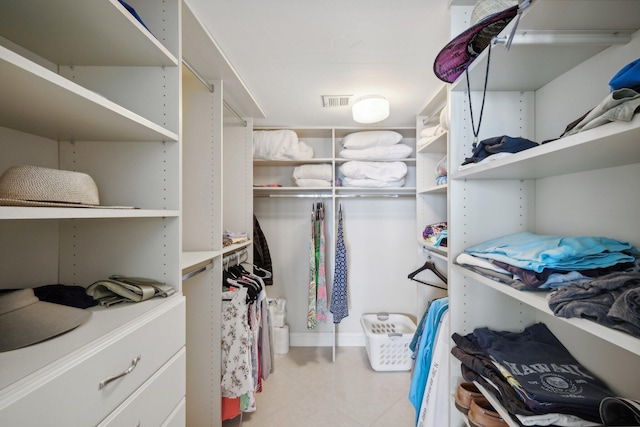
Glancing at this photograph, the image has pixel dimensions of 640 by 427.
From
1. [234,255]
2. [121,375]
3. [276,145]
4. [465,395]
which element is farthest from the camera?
[276,145]

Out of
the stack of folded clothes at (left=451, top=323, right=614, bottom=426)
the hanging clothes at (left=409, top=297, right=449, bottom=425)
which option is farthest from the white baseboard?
the stack of folded clothes at (left=451, top=323, right=614, bottom=426)

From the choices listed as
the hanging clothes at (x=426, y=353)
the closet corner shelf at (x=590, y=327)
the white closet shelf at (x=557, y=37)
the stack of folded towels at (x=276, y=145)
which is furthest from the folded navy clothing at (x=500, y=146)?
the stack of folded towels at (x=276, y=145)

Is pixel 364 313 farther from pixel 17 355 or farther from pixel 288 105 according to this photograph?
pixel 17 355

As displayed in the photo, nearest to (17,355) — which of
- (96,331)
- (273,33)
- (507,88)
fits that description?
(96,331)

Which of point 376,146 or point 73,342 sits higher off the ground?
point 376,146

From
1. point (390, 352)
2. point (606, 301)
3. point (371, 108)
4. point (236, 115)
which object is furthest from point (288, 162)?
point (606, 301)

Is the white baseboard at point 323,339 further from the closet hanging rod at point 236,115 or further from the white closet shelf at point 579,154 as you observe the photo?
the white closet shelf at point 579,154

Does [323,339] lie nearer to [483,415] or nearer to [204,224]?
[204,224]

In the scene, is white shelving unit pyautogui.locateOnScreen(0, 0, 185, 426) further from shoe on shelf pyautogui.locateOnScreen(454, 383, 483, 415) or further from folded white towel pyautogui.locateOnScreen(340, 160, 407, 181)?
folded white towel pyautogui.locateOnScreen(340, 160, 407, 181)

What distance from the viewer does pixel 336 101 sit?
1.96 m

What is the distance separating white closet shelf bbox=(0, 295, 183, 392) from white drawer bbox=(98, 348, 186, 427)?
0.19m

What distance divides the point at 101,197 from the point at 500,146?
1462 millimetres

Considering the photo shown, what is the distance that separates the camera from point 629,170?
76cm

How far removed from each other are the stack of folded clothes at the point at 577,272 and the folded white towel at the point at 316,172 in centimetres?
165
